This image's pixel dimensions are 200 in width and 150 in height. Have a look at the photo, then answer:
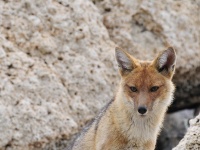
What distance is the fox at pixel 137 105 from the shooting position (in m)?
8.07

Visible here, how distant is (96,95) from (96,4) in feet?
5.30

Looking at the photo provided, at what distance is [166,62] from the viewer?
27.0ft

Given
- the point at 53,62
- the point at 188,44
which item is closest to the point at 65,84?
the point at 53,62

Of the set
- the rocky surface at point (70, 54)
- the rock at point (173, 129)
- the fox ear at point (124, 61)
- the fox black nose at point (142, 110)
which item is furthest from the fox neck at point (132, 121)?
the rock at point (173, 129)

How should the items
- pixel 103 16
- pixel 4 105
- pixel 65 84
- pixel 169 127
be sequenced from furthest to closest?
pixel 169 127 < pixel 103 16 < pixel 65 84 < pixel 4 105

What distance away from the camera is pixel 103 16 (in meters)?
10.8

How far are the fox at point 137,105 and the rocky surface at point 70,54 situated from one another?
117 centimetres

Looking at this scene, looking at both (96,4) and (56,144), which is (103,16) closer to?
(96,4)

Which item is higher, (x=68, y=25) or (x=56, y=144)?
(x=68, y=25)

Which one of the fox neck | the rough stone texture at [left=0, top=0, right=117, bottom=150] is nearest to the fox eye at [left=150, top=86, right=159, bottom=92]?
the fox neck

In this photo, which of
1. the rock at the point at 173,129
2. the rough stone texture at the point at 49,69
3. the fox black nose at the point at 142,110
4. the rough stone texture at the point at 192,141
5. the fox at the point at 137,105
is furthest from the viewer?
the rock at the point at 173,129

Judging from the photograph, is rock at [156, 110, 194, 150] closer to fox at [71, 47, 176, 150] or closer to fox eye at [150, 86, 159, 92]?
fox at [71, 47, 176, 150]

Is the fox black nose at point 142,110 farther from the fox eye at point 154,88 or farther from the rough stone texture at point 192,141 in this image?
the rough stone texture at point 192,141

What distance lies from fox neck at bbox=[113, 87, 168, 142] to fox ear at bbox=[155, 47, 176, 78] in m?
0.40
